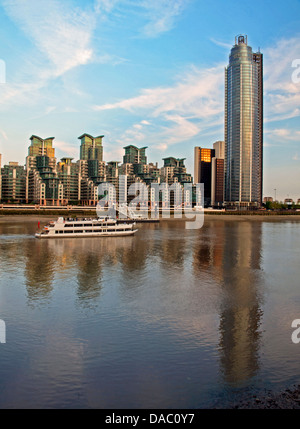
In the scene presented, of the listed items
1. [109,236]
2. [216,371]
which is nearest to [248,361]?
[216,371]

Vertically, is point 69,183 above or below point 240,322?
above

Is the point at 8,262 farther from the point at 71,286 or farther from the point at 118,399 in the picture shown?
the point at 118,399

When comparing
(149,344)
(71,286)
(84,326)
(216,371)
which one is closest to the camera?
(216,371)

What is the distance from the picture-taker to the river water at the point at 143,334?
13352mm

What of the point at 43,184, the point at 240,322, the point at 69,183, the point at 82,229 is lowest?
the point at 240,322

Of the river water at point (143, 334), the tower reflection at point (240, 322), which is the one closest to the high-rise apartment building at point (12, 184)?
the river water at point (143, 334)

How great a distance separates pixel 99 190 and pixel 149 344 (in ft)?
595

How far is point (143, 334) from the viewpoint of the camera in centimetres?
1878

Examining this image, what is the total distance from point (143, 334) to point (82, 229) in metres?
54.0

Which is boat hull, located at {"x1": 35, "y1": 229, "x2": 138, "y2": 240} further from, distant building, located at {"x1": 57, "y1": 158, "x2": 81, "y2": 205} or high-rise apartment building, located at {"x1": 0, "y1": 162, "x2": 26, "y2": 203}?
distant building, located at {"x1": 57, "y1": 158, "x2": 81, "y2": 205}

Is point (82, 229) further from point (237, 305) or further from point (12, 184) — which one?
point (12, 184)

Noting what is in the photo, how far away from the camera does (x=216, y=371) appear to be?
14.8m

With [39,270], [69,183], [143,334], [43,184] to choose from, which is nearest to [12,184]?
[43,184]

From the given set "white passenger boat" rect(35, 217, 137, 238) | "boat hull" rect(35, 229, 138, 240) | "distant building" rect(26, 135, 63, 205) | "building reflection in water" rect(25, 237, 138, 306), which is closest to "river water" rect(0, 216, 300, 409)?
"building reflection in water" rect(25, 237, 138, 306)
